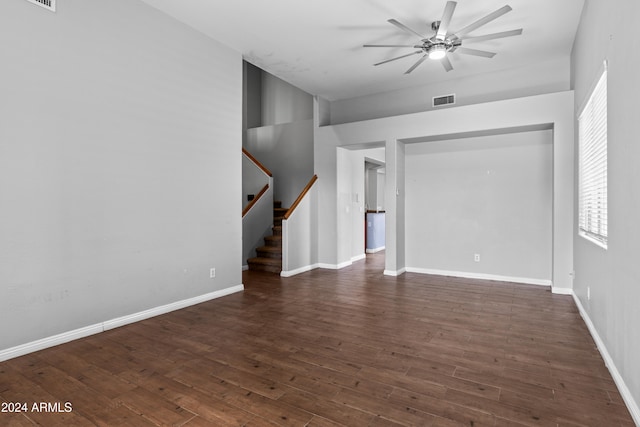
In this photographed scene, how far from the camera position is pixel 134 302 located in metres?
3.55

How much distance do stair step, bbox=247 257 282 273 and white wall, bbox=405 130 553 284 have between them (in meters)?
2.36

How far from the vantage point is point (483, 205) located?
5578 mm

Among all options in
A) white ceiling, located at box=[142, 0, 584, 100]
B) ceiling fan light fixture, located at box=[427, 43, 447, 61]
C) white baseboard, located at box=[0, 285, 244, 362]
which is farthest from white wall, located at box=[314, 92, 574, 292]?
white baseboard, located at box=[0, 285, 244, 362]

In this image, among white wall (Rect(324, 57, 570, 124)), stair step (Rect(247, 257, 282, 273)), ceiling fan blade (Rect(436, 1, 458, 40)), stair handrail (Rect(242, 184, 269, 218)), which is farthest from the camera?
stair handrail (Rect(242, 184, 269, 218))

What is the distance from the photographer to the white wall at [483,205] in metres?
5.16

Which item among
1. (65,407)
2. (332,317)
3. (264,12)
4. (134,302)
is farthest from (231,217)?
(65,407)

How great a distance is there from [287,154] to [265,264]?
3026 millimetres

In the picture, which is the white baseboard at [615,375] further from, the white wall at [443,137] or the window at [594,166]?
the white wall at [443,137]

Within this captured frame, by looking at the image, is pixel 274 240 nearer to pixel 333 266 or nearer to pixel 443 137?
pixel 333 266

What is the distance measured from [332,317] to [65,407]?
2.31 metres

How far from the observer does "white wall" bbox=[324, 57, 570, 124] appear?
16.4 ft

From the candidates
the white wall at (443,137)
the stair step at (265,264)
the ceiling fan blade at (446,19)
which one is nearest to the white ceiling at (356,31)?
the ceiling fan blade at (446,19)

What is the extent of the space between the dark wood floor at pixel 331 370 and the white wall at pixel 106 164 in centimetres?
41

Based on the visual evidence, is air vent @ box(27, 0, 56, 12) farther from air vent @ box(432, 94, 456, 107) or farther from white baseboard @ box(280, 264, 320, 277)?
air vent @ box(432, 94, 456, 107)
